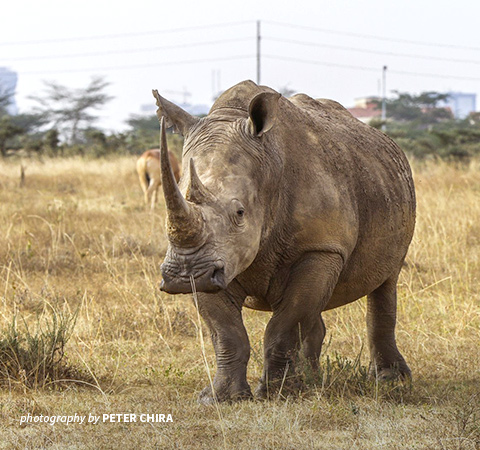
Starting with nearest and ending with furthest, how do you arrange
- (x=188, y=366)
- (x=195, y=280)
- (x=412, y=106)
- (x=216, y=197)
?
(x=195, y=280) < (x=216, y=197) < (x=188, y=366) < (x=412, y=106)

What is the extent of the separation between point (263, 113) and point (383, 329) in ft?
6.84

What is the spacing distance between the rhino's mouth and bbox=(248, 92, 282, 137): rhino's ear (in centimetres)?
87

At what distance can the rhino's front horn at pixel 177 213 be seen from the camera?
394cm

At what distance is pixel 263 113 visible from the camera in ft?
15.4

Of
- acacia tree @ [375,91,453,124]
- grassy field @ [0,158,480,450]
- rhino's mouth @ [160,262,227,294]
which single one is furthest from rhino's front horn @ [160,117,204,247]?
acacia tree @ [375,91,453,124]

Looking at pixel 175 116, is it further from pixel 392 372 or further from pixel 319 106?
pixel 392 372

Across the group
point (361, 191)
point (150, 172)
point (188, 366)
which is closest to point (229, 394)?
point (188, 366)

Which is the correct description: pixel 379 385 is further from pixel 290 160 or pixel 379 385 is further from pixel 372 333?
pixel 290 160

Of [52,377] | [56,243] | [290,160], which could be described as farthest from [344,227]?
[56,243]

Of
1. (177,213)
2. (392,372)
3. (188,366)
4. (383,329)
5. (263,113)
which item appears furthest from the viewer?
(383,329)

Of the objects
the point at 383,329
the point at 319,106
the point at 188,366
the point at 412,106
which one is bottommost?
the point at 412,106

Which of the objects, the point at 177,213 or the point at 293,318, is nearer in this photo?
the point at 177,213

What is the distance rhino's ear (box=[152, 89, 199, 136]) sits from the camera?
4.98 m

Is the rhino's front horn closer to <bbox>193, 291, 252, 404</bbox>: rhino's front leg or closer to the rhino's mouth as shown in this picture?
the rhino's mouth
